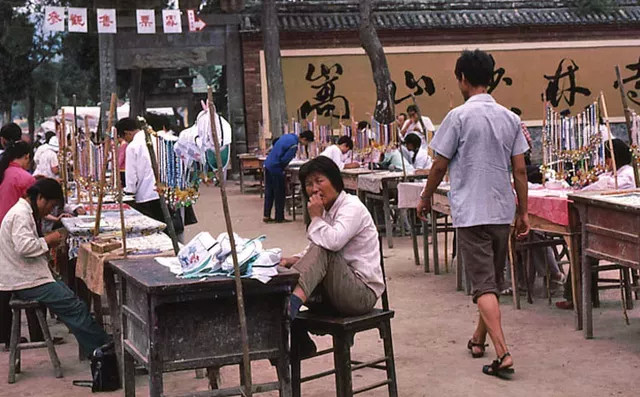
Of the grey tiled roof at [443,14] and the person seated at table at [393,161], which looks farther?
the grey tiled roof at [443,14]

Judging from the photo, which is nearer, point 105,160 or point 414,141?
point 105,160

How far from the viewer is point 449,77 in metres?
23.7

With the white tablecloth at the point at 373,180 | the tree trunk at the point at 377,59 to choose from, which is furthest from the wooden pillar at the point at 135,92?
the white tablecloth at the point at 373,180

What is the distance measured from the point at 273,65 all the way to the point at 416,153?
913cm

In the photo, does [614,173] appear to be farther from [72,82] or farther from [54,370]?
[72,82]

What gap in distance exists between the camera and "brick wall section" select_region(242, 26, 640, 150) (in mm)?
Result: 22969

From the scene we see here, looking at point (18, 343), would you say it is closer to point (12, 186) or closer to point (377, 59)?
point (12, 186)

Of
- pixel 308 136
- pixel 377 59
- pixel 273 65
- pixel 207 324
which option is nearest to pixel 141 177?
pixel 207 324

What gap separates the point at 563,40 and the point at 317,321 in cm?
2063

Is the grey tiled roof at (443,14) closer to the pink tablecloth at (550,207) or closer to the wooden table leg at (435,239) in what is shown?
the wooden table leg at (435,239)

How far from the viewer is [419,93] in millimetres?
23484

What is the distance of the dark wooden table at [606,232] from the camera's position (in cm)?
602

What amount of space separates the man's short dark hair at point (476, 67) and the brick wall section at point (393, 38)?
17.2 metres

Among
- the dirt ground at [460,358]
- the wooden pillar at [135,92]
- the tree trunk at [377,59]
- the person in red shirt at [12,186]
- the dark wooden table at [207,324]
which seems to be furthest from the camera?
the wooden pillar at [135,92]
